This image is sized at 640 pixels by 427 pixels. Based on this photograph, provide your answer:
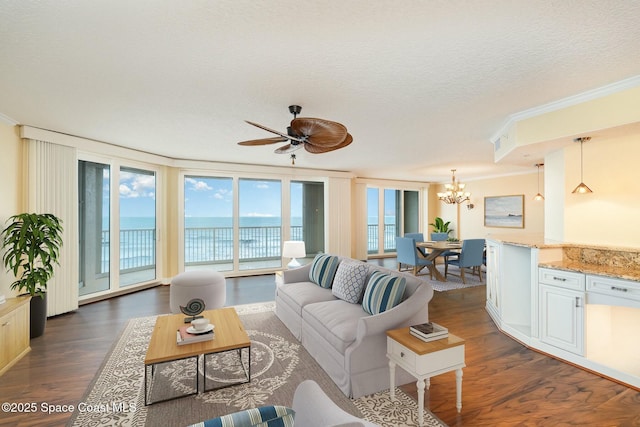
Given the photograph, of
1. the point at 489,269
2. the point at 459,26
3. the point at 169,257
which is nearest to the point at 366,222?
the point at 489,269

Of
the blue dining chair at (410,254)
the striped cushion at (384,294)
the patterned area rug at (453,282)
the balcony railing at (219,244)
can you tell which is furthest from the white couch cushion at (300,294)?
the balcony railing at (219,244)

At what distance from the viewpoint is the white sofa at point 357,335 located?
225cm

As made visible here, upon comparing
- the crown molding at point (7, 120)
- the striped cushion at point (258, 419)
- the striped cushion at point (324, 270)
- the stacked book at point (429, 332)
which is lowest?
the stacked book at point (429, 332)

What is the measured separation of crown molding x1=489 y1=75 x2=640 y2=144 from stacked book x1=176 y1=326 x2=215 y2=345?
3857 mm

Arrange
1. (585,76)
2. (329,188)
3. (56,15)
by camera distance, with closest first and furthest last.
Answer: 1. (56,15)
2. (585,76)
3. (329,188)

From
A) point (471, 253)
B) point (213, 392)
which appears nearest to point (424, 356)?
point (213, 392)

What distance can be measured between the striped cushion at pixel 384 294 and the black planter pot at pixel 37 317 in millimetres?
→ 3700

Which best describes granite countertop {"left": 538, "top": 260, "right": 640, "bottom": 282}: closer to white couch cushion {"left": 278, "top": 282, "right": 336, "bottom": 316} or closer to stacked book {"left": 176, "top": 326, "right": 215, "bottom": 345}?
white couch cushion {"left": 278, "top": 282, "right": 336, "bottom": 316}

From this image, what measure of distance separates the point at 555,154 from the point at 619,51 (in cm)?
185

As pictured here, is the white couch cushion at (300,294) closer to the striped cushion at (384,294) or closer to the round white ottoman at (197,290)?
the striped cushion at (384,294)

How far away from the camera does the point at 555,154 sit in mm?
3592

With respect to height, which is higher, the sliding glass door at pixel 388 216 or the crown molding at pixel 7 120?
the crown molding at pixel 7 120

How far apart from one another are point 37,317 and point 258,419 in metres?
3.97

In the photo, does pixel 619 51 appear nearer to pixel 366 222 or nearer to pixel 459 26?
pixel 459 26
